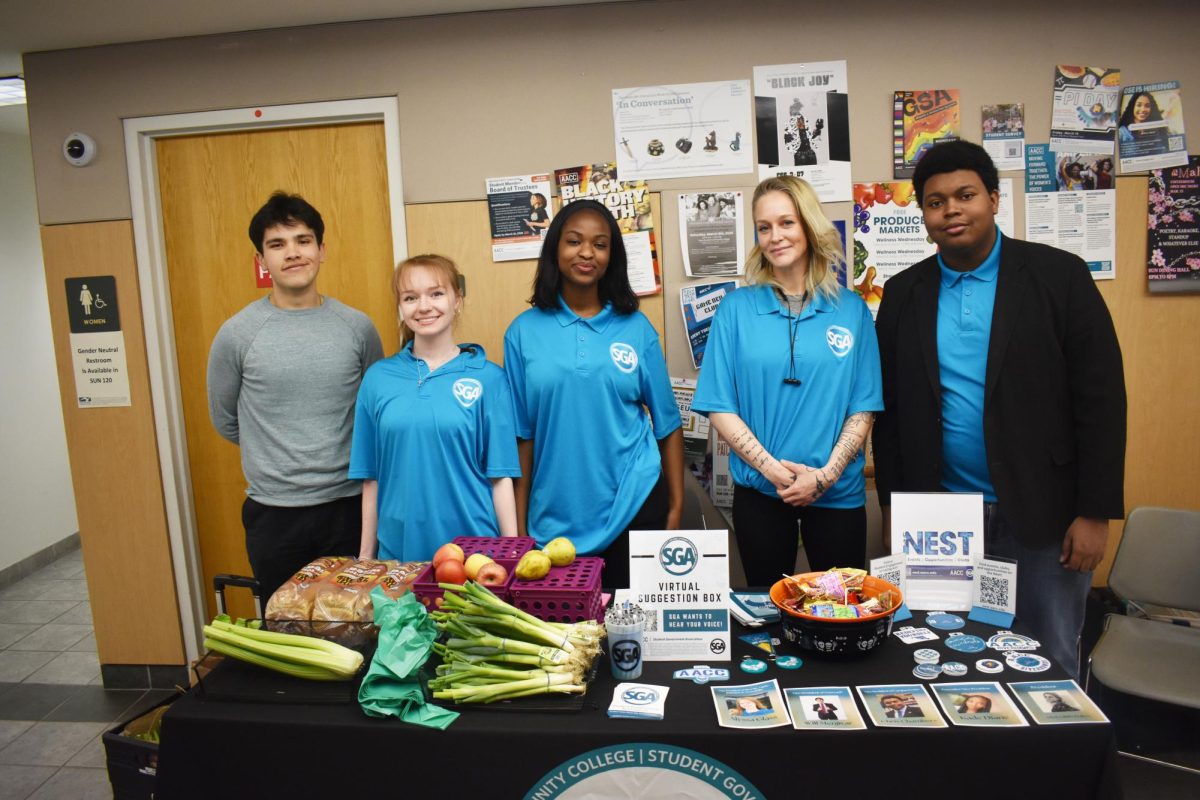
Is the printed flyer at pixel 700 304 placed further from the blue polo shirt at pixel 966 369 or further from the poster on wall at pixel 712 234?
the blue polo shirt at pixel 966 369

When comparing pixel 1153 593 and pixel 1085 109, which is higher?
pixel 1085 109

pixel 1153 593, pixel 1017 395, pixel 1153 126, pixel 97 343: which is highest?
pixel 1153 126

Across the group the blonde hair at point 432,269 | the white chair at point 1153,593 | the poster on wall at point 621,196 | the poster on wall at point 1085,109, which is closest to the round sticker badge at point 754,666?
the blonde hair at point 432,269

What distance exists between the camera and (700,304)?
2971 mm

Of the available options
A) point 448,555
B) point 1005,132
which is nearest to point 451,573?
point 448,555

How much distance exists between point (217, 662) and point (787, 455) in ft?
4.77

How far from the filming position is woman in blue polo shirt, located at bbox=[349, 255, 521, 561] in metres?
1.94

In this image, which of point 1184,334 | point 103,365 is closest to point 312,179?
point 103,365

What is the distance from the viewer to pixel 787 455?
2.04 metres

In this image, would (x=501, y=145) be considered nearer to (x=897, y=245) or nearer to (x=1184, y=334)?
(x=897, y=245)

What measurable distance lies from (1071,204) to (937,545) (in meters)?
1.91

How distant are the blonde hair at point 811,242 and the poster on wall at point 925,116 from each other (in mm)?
1067

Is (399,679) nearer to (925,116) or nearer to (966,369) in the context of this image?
(966,369)

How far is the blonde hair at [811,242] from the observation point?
2.02 meters
